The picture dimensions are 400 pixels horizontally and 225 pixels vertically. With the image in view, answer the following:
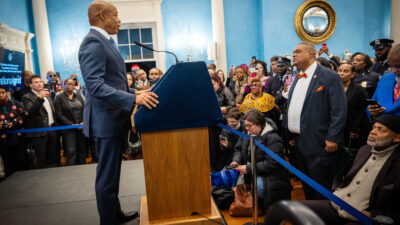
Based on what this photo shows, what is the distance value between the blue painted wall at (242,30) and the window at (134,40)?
7.23 ft

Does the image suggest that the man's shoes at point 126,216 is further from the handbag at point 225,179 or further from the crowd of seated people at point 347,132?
the handbag at point 225,179

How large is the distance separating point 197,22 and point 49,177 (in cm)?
614

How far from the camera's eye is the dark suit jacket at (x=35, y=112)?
3.65m

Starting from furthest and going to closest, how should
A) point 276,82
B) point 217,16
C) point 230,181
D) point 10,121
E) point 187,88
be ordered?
point 217,16
point 276,82
point 10,121
point 230,181
point 187,88

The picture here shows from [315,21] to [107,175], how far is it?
23.9 ft

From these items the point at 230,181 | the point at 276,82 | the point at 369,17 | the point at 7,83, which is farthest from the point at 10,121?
the point at 369,17

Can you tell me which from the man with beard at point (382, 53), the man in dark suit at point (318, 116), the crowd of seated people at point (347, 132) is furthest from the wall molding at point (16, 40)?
the man with beard at point (382, 53)

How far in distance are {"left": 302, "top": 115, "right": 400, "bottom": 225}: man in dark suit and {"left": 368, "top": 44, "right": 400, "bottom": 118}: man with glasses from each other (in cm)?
36

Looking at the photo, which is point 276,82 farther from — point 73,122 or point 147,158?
point 73,122

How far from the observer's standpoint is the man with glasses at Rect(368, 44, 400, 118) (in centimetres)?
191

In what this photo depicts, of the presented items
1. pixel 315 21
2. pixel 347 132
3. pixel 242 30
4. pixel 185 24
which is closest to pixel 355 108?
pixel 347 132

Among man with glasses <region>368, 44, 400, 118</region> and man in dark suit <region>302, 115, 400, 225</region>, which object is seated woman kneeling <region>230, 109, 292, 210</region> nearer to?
man in dark suit <region>302, 115, 400, 225</region>

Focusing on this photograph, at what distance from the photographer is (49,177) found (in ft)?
10.1

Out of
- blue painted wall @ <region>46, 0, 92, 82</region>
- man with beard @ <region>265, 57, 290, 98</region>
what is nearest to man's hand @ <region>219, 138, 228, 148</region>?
man with beard @ <region>265, 57, 290, 98</region>
